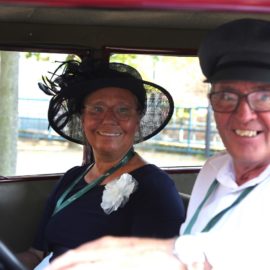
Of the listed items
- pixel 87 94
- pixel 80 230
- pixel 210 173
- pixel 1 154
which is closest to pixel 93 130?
pixel 87 94

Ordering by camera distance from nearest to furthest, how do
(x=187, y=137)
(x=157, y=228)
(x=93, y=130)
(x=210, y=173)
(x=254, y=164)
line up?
(x=254, y=164)
(x=210, y=173)
(x=157, y=228)
(x=93, y=130)
(x=187, y=137)

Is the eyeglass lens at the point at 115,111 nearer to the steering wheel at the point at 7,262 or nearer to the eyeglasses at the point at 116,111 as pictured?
the eyeglasses at the point at 116,111

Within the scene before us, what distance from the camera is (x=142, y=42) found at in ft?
10.8

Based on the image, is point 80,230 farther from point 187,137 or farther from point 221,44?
point 187,137

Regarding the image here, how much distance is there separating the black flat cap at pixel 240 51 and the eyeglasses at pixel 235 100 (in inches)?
1.6

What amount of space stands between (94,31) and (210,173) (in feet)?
5.11

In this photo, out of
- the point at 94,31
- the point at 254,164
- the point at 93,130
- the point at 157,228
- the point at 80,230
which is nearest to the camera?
the point at 254,164

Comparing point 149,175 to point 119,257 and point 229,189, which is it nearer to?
point 229,189

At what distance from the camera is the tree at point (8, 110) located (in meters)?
3.56

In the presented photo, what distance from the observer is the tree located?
3.56m

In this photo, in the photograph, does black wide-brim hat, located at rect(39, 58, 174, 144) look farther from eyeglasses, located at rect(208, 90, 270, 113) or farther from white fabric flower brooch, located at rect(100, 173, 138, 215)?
eyeglasses, located at rect(208, 90, 270, 113)

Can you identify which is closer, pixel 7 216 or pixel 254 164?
pixel 254 164

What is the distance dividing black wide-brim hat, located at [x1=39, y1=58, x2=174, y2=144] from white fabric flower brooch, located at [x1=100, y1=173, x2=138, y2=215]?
1.59 feet

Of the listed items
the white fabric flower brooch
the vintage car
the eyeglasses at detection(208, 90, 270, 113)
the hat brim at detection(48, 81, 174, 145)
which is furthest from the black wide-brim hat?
the eyeglasses at detection(208, 90, 270, 113)
